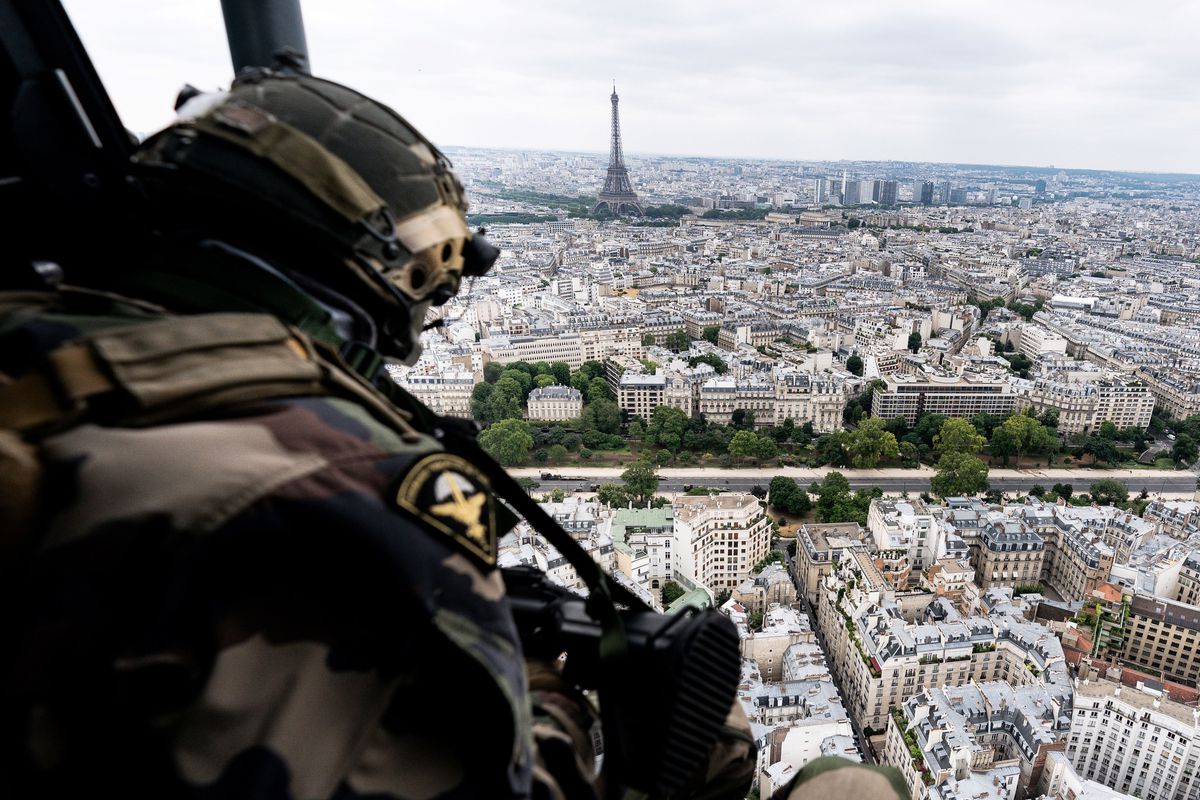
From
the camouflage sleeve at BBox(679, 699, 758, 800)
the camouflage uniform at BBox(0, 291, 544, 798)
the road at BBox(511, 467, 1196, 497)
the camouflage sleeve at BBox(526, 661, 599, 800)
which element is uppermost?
the camouflage uniform at BBox(0, 291, 544, 798)

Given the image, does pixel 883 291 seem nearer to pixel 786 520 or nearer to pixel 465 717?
pixel 786 520

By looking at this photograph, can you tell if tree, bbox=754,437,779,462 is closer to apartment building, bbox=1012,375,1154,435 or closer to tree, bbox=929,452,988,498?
tree, bbox=929,452,988,498

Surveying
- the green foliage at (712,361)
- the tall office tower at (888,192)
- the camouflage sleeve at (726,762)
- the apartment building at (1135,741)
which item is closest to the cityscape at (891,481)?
the apartment building at (1135,741)

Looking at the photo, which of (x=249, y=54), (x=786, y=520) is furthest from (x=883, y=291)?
(x=249, y=54)

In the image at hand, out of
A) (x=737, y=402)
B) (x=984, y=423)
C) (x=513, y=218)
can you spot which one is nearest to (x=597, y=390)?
(x=737, y=402)

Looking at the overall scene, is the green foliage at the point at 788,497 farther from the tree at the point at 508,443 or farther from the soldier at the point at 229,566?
the soldier at the point at 229,566

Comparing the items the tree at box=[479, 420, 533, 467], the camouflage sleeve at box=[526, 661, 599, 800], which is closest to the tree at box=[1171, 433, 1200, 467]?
the tree at box=[479, 420, 533, 467]

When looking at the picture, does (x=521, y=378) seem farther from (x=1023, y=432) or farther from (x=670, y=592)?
(x=1023, y=432)
